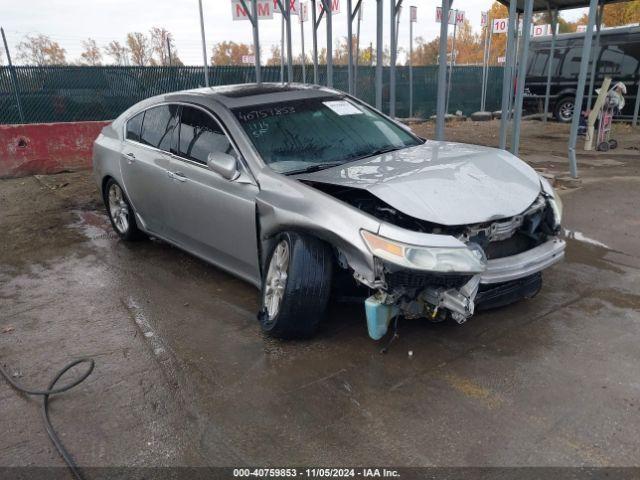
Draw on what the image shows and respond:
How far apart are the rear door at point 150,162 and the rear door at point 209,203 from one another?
6.4 inches

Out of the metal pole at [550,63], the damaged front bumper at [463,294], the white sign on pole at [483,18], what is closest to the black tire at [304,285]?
the damaged front bumper at [463,294]

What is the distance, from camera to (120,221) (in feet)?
19.3

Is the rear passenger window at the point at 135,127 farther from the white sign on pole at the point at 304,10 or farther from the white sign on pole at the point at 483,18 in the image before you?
the white sign on pole at the point at 483,18

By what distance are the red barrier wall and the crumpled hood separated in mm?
7985

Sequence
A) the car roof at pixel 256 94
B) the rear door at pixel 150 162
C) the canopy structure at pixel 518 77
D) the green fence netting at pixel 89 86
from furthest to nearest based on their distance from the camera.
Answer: the green fence netting at pixel 89 86, the canopy structure at pixel 518 77, the rear door at pixel 150 162, the car roof at pixel 256 94

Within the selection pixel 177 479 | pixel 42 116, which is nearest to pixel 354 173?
pixel 177 479

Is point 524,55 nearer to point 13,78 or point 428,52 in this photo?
point 13,78

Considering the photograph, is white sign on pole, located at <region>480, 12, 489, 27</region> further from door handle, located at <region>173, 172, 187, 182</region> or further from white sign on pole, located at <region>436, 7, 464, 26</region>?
door handle, located at <region>173, 172, 187, 182</region>

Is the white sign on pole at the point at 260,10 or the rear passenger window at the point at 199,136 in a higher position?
the white sign on pole at the point at 260,10

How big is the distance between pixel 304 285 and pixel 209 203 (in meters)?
1.27

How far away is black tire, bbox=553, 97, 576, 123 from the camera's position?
628 inches

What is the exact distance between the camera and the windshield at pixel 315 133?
13.1 ft

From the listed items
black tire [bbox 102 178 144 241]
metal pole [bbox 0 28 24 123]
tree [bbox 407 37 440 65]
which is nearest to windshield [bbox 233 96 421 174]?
black tire [bbox 102 178 144 241]

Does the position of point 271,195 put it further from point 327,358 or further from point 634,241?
point 634,241
